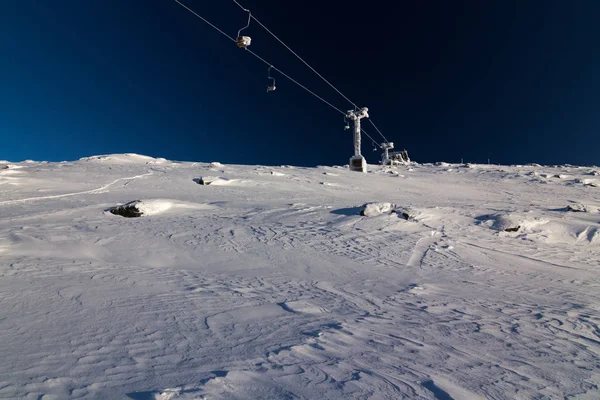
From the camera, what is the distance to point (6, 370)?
3193 millimetres

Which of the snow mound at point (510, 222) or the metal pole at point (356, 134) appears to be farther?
the metal pole at point (356, 134)

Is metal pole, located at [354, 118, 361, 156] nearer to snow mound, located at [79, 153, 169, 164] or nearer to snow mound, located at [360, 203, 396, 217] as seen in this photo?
snow mound, located at [360, 203, 396, 217]

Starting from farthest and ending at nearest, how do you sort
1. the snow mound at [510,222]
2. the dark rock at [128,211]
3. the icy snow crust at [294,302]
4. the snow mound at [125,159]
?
the snow mound at [125,159] → the dark rock at [128,211] → the snow mound at [510,222] → the icy snow crust at [294,302]

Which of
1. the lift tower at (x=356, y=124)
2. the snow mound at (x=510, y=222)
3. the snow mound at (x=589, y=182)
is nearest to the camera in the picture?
the snow mound at (x=510, y=222)

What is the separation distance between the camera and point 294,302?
211 inches

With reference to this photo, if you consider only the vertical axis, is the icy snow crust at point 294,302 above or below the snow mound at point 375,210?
below

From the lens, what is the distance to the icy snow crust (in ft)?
10.2

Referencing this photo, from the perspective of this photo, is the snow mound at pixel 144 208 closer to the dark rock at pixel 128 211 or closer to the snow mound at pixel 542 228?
the dark rock at pixel 128 211

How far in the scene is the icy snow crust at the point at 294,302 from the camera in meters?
3.12

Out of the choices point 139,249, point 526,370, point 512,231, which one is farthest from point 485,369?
point 512,231

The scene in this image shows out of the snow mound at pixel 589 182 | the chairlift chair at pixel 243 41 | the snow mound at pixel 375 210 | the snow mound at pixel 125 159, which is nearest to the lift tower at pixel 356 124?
the snow mound at pixel 375 210

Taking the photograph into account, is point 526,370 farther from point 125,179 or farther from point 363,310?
point 125,179

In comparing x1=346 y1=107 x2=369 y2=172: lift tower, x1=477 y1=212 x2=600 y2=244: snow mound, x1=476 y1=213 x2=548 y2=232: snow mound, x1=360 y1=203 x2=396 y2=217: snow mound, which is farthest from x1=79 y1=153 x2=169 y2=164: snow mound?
x1=477 y1=212 x2=600 y2=244: snow mound

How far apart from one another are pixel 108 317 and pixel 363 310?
→ 3.62m
